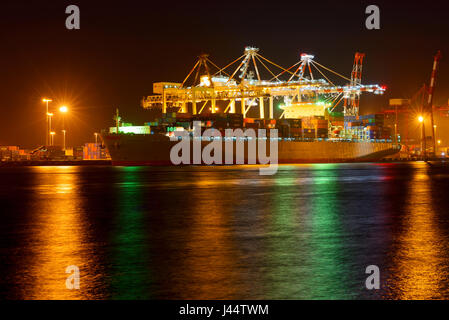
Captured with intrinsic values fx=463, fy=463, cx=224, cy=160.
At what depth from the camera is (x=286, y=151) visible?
224ft

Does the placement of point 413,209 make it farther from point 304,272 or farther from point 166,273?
point 166,273

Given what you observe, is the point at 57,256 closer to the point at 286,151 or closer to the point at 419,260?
the point at 419,260

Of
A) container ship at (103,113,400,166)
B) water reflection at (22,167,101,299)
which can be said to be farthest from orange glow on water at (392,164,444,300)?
container ship at (103,113,400,166)

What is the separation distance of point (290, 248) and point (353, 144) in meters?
78.1

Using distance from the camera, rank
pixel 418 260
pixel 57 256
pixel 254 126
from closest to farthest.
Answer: pixel 418 260 → pixel 57 256 → pixel 254 126

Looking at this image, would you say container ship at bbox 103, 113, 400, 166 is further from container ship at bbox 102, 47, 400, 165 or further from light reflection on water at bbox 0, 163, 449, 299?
light reflection on water at bbox 0, 163, 449, 299

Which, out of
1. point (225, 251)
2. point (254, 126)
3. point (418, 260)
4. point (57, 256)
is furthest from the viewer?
point (254, 126)

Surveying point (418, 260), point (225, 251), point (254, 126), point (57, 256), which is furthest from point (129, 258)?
point (254, 126)

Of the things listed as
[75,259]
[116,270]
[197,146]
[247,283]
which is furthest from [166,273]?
[197,146]

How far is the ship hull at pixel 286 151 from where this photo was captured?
189 feet

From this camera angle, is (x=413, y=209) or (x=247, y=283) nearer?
(x=247, y=283)

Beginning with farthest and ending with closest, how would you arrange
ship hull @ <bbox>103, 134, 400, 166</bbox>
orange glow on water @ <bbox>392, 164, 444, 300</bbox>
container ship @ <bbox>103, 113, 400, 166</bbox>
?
container ship @ <bbox>103, 113, 400, 166</bbox> < ship hull @ <bbox>103, 134, 400, 166</bbox> < orange glow on water @ <bbox>392, 164, 444, 300</bbox>

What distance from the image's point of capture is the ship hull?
5769 centimetres
